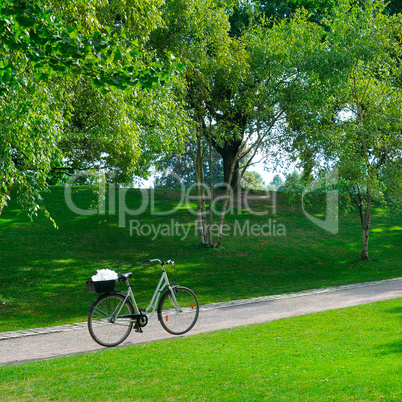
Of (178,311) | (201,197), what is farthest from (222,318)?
(201,197)

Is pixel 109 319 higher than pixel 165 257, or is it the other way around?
pixel 165 257

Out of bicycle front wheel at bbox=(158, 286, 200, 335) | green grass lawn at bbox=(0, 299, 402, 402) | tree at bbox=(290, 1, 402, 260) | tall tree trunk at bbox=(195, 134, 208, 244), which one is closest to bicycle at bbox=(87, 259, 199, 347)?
bicycle front wheel at bbox=(158, 286, 200, 335)

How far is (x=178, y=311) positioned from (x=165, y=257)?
1313cm

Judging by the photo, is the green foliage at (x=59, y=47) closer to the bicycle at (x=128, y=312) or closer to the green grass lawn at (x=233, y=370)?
the green grass lawn at (x=233, y=370)

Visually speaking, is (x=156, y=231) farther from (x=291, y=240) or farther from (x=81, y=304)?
(x=81, y=304)

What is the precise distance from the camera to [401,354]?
21.4ft

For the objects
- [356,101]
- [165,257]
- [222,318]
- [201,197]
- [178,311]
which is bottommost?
[222,318]

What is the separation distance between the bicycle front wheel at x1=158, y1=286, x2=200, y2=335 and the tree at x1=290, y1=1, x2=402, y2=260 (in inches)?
476

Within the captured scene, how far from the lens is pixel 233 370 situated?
19.9 ft

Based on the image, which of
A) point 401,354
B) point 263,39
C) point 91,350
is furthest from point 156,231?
point 401,354

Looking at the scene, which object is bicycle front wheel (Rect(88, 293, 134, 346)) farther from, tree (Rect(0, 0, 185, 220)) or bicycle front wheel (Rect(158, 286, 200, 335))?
tree (Rect(0, 0, 185, 220))

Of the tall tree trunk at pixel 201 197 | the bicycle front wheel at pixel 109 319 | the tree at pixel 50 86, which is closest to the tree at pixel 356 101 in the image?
the tall tree trunk at pixel 201 197

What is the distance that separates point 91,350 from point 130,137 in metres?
6.79

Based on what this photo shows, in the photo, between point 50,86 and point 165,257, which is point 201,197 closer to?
point 165,257
